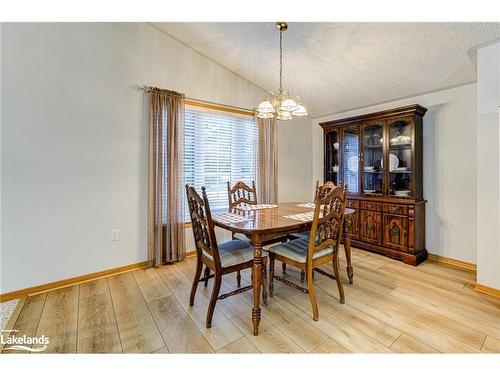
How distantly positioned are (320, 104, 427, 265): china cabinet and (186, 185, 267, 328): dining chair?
198 cm

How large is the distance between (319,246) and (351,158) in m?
2.16

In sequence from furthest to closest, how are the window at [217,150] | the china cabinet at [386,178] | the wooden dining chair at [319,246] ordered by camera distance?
the window at [217,150], the china cabinet at [386,178], the wooden dining chair at [319,246]

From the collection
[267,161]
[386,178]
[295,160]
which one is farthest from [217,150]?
[386,178]

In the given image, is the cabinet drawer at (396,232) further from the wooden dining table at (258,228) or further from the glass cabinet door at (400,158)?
the wooden dining table at (258,228)

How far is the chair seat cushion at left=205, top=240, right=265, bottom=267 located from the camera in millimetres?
1826

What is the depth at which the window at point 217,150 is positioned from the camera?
3.25m

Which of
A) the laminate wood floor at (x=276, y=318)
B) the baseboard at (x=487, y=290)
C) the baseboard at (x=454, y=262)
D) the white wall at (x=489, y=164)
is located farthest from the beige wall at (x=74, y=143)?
the baseboard at (x=454, y=262)

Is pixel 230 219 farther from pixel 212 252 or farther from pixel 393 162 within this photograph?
pixel 393 162

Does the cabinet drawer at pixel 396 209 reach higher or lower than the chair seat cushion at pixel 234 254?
higher

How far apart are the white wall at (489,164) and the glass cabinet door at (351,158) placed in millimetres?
1380

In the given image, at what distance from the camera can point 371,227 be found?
3268mm

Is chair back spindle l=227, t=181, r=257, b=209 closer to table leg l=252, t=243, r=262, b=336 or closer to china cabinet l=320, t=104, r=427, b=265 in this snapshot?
table leg l=252, t=243, r=262, b=336

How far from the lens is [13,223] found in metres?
2.16
